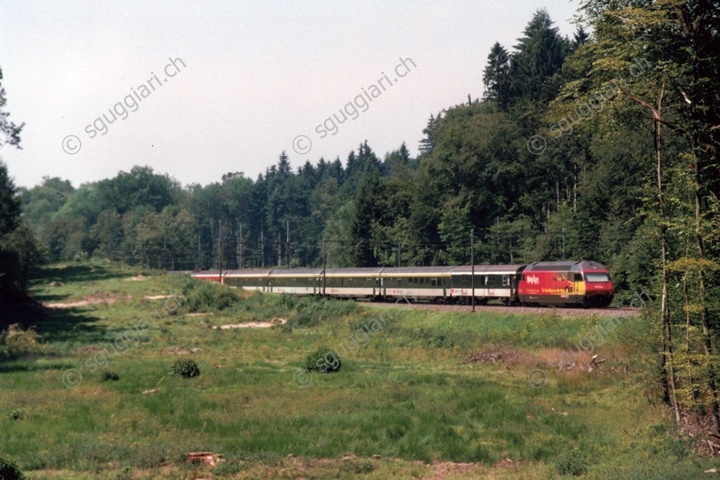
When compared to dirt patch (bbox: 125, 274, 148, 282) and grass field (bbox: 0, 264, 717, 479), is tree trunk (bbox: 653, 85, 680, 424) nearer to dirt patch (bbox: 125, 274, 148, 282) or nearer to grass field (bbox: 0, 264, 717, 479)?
grass field (bbox: 0, 264, 717, 479)

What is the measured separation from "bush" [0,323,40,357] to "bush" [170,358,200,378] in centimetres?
1339

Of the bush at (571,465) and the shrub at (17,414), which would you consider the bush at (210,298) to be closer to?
the shrub at (17,414)

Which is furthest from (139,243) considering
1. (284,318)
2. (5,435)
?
(5,435)

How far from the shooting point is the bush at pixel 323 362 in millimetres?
37625

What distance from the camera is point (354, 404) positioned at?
2931 cm

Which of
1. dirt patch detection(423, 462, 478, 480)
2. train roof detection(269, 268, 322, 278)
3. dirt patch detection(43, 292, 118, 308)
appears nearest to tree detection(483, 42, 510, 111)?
train roof detection(269, 268, 322, 278)

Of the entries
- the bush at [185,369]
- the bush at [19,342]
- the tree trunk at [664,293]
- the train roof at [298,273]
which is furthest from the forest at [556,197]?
the bush at [185,369]

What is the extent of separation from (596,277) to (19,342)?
37.0m

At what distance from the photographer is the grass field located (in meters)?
20.8

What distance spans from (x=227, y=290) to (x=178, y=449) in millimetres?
53765

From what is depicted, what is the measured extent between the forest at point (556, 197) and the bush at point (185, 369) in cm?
2082

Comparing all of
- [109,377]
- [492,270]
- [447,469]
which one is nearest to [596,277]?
[492,270]

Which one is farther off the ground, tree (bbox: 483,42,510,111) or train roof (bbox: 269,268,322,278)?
tree (bbox: 483,42,510,111)

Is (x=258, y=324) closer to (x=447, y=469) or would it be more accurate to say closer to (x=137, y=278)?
(x=137, y=278)
